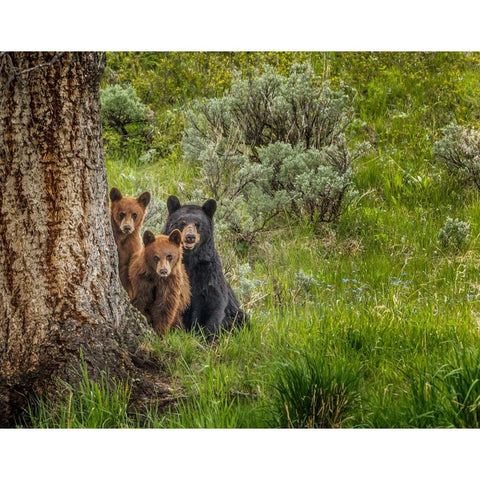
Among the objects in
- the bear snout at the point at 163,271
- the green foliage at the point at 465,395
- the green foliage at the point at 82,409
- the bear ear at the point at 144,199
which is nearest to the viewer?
the green foliage at the point at 465,395

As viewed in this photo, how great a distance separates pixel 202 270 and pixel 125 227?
632mm

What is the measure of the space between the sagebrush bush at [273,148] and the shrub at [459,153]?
0.69 meters

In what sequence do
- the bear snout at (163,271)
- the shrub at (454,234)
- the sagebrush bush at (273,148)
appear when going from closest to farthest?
the bear snout at (163,271), the shrub at (454,234), the sagebrush bush at (273,148)

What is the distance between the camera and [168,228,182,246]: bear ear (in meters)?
4.59

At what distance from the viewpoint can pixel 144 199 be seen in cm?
480

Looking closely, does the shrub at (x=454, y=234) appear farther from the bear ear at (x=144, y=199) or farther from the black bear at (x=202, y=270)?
the bear ear at (x=144, y=199)

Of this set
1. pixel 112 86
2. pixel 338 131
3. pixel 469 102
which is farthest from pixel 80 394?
pixel 469 102

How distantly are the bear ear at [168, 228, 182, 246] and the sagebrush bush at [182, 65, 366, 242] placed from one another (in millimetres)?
789

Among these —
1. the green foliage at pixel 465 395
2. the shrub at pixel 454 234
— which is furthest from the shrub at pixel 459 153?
the green foliage at pixel 465 395

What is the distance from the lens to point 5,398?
399cm

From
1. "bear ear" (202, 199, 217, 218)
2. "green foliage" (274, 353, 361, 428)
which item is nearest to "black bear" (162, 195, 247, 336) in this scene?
"bear ear" (202, 199, 217, 218)

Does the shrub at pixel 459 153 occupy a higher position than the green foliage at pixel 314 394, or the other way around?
the shrub at pixel 459 153

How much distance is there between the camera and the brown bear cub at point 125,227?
15.0 ft

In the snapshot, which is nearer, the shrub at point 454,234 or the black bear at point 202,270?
the black bear at point 202,270
